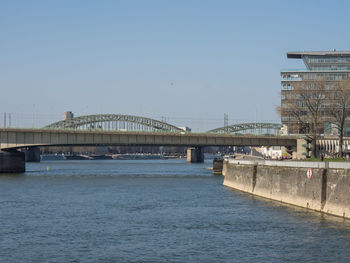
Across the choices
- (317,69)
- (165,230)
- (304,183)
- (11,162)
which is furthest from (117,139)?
(317,69)

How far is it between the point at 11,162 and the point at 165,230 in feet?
250

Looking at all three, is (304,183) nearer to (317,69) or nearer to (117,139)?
(117,139)

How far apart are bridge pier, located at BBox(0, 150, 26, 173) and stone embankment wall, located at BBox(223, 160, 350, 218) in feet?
170

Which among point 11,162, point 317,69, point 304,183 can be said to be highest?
point 317,69

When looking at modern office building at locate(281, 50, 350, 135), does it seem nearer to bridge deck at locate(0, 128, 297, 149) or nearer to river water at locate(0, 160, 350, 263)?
bridge deck at locate(0, 128, 297, 149)

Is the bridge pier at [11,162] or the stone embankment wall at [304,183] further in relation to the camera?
the bridge pier at [11,162]

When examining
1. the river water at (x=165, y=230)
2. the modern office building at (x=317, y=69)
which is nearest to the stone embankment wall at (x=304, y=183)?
the river water at (x=165, y=230)

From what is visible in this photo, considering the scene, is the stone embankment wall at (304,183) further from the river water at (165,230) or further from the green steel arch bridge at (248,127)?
the green steel arch bridge at (248,127)

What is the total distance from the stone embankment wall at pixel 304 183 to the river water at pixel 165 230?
46.1 inches

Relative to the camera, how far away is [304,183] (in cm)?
5259

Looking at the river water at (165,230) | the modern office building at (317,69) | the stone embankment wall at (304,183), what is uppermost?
the modern office building at (317,69)

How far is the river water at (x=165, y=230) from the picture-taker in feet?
113

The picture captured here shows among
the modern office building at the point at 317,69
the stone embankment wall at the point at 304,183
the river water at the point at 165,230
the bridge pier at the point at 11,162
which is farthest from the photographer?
the modern office building at the point at 317,69

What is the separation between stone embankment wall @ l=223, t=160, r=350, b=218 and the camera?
4519 centimetres
